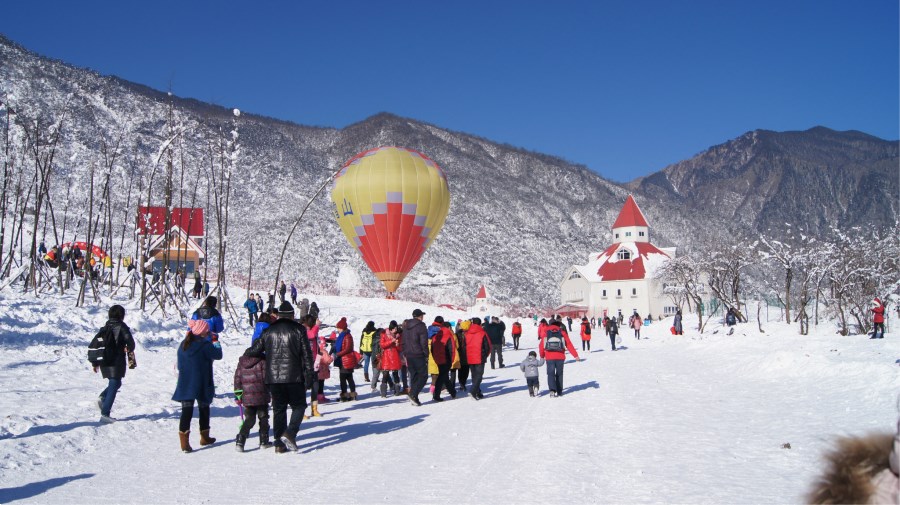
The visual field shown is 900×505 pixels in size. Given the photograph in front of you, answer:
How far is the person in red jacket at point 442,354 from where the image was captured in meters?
13.5

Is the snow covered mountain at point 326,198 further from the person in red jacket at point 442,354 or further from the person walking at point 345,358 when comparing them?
the person in red jacket at point 442,354

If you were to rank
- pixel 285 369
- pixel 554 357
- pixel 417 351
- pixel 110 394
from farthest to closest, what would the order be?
pixel 554 357
pixel 417 351
pixel 110 394
pixel 285 369

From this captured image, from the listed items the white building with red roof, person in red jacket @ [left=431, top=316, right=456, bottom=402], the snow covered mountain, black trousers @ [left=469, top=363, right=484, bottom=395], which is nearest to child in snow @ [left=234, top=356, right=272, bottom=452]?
person in red jacket @ [left=431, top=316, right=456, bottom=402]

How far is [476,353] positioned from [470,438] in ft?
16.5

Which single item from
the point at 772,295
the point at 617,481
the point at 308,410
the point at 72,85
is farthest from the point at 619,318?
the point at 72,85

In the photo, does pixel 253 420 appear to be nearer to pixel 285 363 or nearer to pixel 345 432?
pixel 285 363

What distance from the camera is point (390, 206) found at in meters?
39.0

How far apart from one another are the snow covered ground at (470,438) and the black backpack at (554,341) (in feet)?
3.25

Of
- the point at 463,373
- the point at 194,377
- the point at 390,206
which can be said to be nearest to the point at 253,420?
the point at 194,377

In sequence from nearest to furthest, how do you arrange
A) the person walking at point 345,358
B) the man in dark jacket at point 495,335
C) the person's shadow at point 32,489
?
the person's shadow at point 32,489 < the person walking at point 345,358 < the man in dark jacket at point 495,335

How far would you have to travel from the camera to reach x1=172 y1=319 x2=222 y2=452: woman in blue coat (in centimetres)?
822

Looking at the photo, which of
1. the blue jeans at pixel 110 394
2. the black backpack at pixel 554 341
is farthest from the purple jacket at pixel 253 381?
the black backpack at pixel 554 341

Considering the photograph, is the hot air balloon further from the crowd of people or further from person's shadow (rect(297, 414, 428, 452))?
person's shadow (rect(297, 414, 428, 452))

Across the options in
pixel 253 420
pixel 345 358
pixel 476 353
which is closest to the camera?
pixel 253 420
